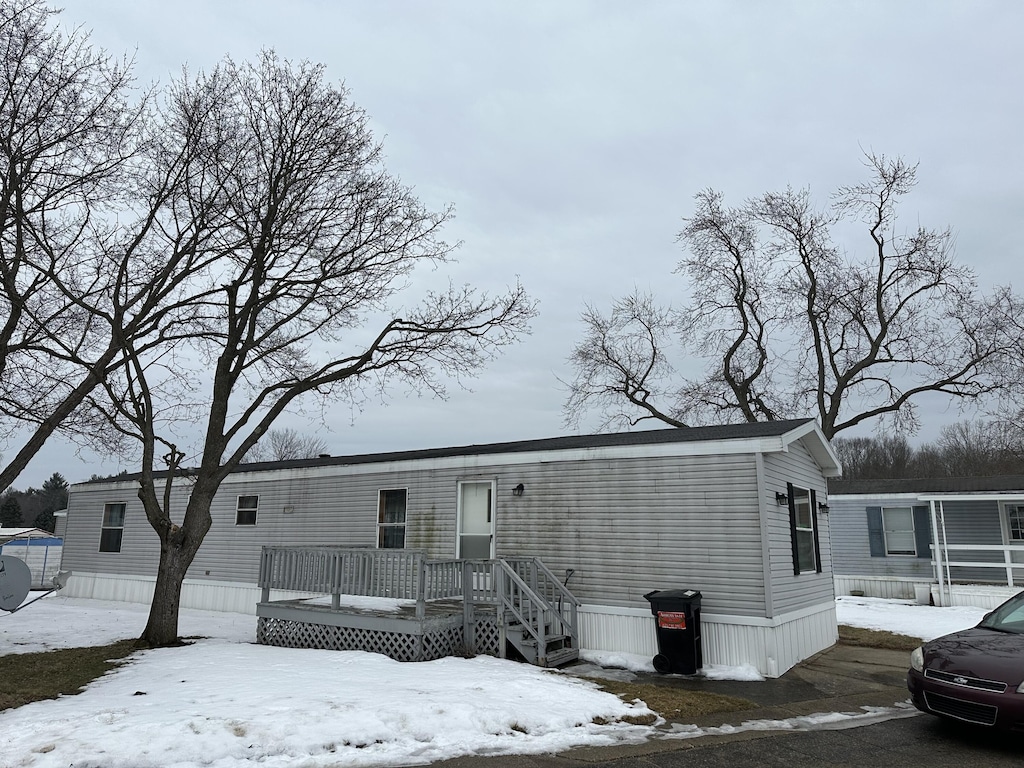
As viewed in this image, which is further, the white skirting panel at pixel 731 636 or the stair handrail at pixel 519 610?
the stair handrail at pixel 519 610

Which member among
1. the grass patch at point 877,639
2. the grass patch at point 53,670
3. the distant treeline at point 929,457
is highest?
the distant treeline at point 929,457

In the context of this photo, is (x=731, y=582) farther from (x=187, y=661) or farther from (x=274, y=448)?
(x=274, y=448)

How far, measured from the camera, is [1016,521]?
17.8m

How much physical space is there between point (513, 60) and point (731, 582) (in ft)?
30.6

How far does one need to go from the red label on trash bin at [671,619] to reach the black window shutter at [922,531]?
13.1 m

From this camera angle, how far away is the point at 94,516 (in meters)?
18.2

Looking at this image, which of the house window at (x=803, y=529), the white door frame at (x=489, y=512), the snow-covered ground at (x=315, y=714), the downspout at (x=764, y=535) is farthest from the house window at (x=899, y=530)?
the white door frame at (x=489, y=512)

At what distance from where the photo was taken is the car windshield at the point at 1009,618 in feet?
22.0

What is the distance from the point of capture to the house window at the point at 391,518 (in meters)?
12.7

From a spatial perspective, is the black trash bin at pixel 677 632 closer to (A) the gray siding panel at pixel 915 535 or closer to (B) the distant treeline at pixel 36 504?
(A) the gray siding panel at pixel 915 535

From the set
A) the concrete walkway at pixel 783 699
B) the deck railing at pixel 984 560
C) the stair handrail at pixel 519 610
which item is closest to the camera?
the concrete walkway at pixel 783 699

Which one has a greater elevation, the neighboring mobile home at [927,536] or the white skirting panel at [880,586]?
the neighboring mobile home at [927,536]

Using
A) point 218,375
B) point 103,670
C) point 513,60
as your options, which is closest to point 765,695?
point 103,670

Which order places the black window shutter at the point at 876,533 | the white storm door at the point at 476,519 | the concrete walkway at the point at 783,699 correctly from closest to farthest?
the concrete walkway at the point at 783,699 → the white storm door at the point at 476,519 → the black window shutter at the point at 876,533
